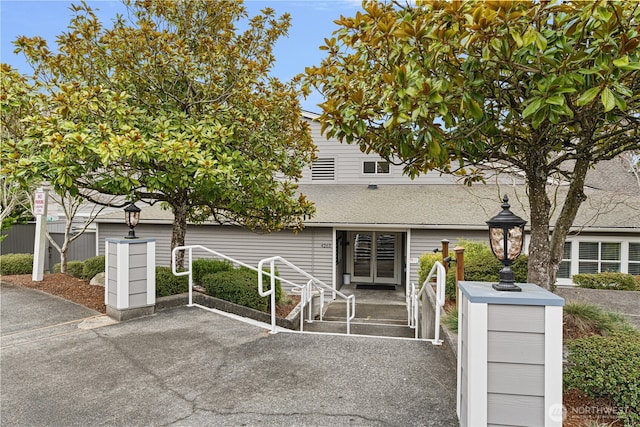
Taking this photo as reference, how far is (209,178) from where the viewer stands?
18.5 ft

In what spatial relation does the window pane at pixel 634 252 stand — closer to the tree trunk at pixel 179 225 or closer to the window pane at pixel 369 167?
the window pane at pixel 369 167

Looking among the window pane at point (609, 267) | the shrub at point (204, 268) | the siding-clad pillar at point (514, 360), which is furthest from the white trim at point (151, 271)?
the window pane at point (609, 267)

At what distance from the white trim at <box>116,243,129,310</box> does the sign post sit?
442 cm

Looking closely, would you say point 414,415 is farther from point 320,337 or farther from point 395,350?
point 320,337

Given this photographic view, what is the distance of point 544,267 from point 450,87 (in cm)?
273

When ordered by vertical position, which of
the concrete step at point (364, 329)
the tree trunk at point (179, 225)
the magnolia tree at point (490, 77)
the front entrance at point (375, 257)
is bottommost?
the concrete step at point (364, 329)

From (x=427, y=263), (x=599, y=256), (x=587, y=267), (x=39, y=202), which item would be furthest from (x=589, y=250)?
(x=39, y=202)

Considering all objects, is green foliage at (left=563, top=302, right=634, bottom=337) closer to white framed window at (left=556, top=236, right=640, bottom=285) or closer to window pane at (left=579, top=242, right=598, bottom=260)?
white framed window at (left=556, top=236, right=640, bottom=285)

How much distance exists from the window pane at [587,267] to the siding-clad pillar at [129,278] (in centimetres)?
1106

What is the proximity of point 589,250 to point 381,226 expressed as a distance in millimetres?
5858

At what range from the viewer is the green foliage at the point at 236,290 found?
23.1 feet

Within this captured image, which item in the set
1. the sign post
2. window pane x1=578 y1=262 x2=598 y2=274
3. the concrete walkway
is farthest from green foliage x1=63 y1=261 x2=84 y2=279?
window pane x1=578 y1=262 x2=598 y2=274

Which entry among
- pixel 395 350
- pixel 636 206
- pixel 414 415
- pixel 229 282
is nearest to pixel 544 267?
pixel 395 350

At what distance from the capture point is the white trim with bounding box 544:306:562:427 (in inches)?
96.0
